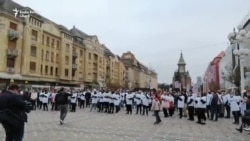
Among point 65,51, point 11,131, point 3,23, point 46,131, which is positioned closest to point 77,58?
point 65,51

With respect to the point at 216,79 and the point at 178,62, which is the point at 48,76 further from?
the point at 216,79

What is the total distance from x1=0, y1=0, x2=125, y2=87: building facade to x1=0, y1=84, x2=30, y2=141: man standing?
42676 mm

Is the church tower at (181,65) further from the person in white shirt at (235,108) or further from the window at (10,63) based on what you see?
the person in white shirt at (235,108)

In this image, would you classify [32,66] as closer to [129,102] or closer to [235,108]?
[129,102]

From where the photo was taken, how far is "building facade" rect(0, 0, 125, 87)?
163 ft

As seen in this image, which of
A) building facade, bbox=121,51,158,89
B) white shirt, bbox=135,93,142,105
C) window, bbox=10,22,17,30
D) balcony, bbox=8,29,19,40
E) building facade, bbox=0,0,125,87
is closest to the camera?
white shirt, bbox=135,93,142,105

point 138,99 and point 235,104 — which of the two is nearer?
point 235,104

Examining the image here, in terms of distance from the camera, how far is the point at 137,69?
6083 inches

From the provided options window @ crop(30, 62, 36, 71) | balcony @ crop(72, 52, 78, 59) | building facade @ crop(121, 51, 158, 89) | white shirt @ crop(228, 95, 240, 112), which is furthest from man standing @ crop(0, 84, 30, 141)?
building facade @ crop(121, 51, 158, 89)

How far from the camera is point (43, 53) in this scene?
61156 millimetres

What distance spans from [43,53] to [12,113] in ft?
180

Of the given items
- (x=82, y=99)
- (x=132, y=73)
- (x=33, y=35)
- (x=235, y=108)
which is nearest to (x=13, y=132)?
(x=235, y=108)

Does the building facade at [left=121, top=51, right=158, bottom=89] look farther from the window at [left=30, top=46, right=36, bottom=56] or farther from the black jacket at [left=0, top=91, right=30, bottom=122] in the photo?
the black jacket at [left=0, top=91, right=30, bottom=122]

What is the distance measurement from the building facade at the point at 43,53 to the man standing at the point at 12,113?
42676mm
